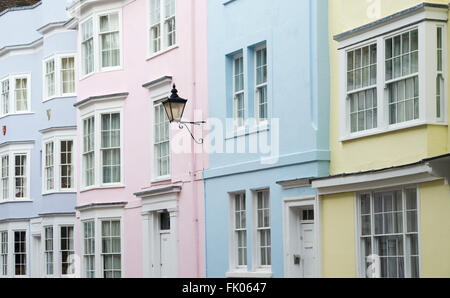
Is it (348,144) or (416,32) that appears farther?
(348,144)

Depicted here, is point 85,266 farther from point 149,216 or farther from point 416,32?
point 416,32

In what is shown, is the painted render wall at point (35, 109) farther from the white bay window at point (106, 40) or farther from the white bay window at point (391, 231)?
the white bay window at point (391, 231)

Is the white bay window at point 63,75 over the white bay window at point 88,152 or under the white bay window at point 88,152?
over

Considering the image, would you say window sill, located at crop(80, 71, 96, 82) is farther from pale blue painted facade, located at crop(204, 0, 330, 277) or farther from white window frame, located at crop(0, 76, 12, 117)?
white window frame, located at crop(0, 76, 12, 117)

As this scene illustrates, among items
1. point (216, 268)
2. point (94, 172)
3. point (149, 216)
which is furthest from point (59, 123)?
point (216, 268)

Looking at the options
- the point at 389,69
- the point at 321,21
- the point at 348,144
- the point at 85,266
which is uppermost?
the point at 321,21

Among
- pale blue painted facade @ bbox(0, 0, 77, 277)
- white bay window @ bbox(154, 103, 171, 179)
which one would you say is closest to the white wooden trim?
white bay window @ bbox(154, 103, 171, 179)

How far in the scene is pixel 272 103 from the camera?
2036 centimetres

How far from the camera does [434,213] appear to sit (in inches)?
597

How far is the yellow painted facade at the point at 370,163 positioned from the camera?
15062mm

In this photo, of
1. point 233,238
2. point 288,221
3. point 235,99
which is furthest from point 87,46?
point 288,221

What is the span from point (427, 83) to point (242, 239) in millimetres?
7580

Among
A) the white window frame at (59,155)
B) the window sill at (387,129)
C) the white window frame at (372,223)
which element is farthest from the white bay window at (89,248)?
the white window frame at (372,223)

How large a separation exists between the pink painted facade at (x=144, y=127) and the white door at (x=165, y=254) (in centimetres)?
66
